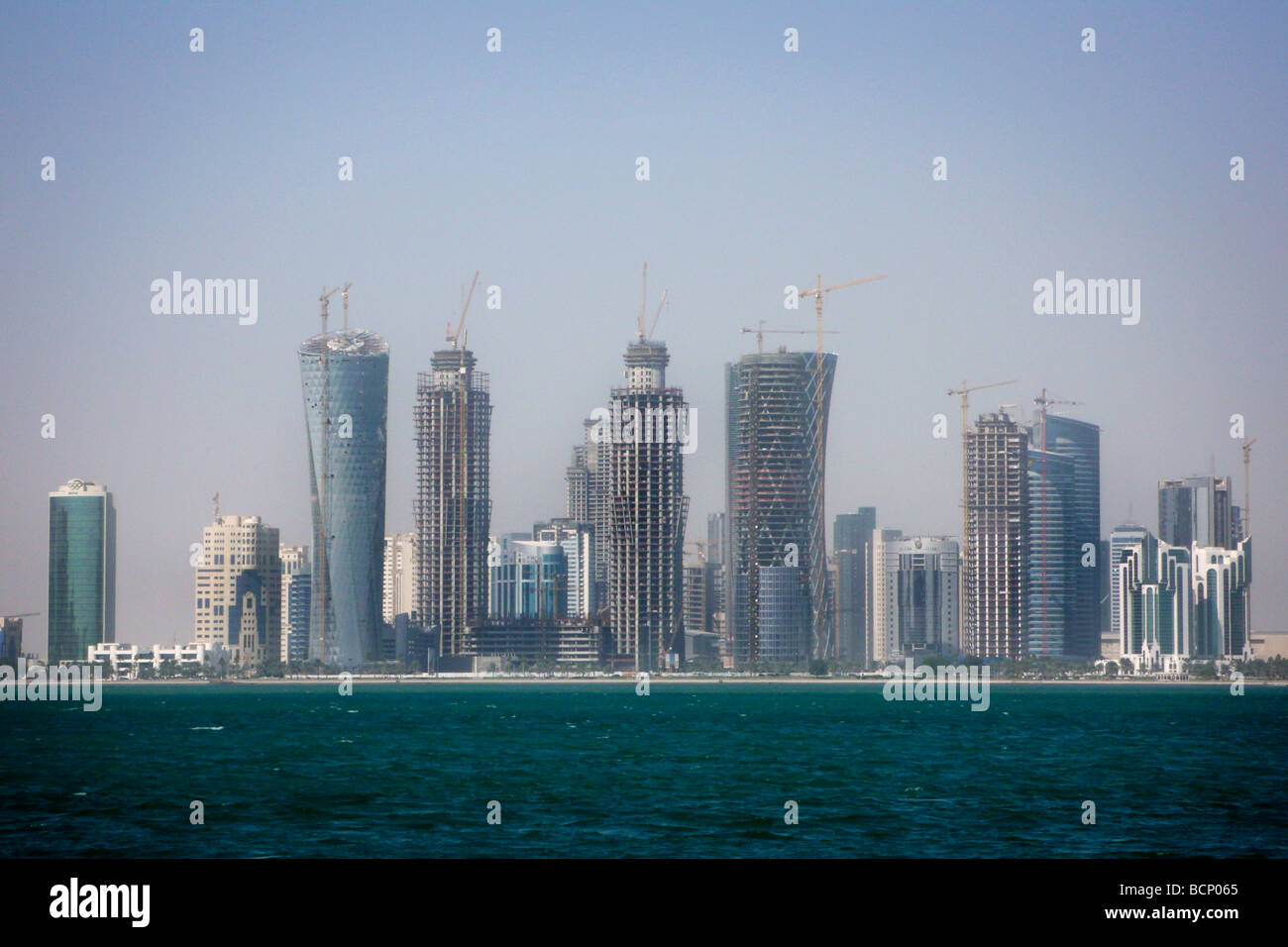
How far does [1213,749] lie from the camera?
140000 millimetres

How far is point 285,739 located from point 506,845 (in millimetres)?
93963

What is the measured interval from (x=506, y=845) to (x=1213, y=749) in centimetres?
9382

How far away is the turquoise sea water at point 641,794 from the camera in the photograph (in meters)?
65.7

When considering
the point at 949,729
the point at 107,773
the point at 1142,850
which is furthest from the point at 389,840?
the point at 949,729

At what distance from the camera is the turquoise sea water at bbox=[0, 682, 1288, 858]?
65.7 meters

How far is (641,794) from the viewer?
88.2m

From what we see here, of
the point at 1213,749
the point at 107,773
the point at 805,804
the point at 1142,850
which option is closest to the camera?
the point at 1142,850

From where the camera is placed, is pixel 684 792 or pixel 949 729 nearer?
pixel 684 792
